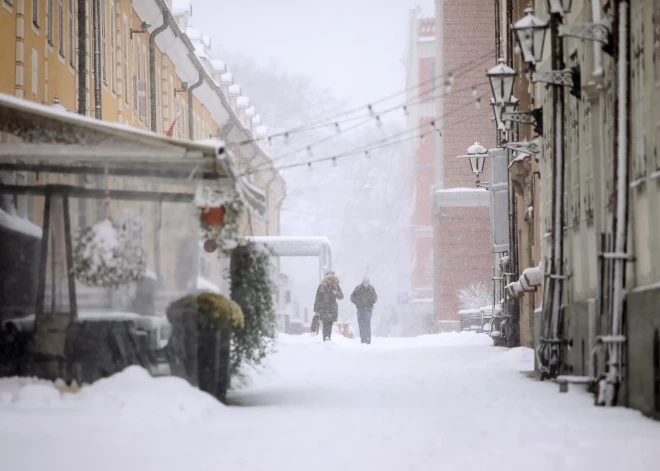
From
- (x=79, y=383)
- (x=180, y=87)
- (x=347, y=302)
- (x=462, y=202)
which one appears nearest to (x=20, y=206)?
(x=79, y=383)

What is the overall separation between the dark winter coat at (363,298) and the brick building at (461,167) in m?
20.2

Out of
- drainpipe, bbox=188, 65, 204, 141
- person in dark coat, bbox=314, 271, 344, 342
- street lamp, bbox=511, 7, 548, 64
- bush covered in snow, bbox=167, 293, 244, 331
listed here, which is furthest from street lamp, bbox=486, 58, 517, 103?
drainpipe, bbox=188, 65, 204, 141

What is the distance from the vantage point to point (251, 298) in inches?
536

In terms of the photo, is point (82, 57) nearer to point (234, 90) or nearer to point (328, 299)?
point (328, 299)

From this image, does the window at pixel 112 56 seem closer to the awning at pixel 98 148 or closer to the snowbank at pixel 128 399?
the awning at pixel 98 148

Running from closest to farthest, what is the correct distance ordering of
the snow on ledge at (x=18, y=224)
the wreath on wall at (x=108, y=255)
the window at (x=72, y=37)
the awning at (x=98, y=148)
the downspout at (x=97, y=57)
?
the awning at (x=98, y=148)
the wreath on wall at (x=108, y=255)
the snow on ledge at (x=18, y=224)
the downspout at (x=97, y=57)
the window at (x=72, y=37)

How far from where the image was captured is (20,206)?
1313 cm

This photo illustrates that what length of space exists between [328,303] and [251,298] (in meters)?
16.9

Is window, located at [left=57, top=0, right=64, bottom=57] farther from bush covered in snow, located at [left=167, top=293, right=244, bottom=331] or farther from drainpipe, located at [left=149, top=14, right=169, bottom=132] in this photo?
bush covered in snow, located at [left=167, top=293, right=244, bottom=331]

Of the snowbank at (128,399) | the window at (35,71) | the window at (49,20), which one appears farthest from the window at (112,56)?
the snowbank at (128,399)

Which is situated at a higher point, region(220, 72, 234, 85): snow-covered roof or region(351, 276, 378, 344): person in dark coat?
region(220, 72, 234, 85): snow-covered roof

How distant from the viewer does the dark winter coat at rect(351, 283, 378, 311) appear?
34.1 metres

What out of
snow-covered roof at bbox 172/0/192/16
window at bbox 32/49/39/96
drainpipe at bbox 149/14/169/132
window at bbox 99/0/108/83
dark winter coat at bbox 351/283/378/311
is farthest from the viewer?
snow-covered roof at bbox 172/0/192/16

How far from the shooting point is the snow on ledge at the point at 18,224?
1300 cm
